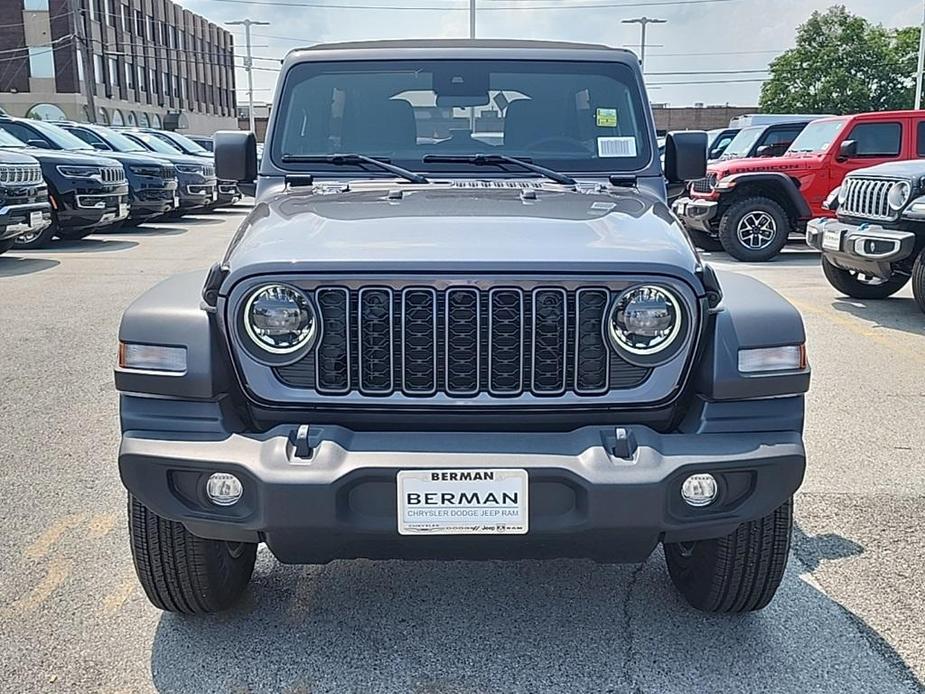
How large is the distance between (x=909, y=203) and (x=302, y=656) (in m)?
6.75

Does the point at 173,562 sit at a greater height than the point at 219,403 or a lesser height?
lesser

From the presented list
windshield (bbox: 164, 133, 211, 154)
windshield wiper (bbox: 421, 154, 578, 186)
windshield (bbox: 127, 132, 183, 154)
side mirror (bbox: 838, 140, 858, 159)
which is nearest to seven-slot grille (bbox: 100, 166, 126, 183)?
windshield (bbox: 127, 132, 183, 154)

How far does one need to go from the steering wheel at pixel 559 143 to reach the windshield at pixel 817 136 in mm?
9615

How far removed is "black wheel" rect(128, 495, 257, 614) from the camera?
116 inches

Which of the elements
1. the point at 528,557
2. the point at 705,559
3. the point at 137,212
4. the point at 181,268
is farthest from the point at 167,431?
the point at 137,212

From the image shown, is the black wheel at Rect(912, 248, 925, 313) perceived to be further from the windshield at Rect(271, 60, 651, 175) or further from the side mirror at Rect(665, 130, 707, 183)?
the windshield at Rect(271, 60, 651, 175)

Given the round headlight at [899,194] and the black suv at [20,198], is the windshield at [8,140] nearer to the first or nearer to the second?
the black suv at [20,198]

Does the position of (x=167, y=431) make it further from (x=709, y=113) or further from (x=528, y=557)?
(x=709, y=113)

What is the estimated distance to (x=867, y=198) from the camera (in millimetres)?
8422

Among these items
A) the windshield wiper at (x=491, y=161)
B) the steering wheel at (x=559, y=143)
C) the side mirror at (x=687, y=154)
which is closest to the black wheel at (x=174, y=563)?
the windshield wiper at (x=491, y=161)

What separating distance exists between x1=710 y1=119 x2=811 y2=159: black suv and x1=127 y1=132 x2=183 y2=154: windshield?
10.7 meters

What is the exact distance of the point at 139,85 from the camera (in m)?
61.2

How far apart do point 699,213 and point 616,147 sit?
8964 mm

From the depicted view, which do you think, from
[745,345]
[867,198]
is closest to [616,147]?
[745,345]
